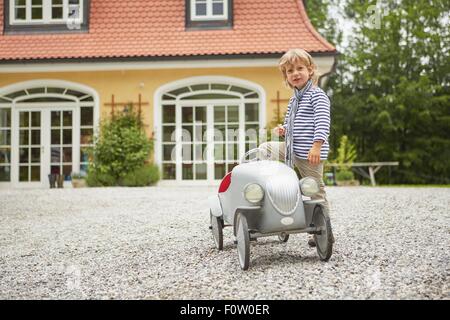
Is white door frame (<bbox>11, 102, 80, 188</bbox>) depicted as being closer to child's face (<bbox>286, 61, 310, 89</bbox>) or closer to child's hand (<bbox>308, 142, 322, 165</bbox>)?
child's face (<bbox>286, 61, 310, 89</bbox>)

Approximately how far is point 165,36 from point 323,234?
9.15 metres

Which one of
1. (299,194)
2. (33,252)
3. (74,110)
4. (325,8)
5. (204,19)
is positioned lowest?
(33,252)

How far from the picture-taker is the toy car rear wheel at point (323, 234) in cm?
282

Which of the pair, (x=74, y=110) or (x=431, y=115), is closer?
(x=74, y=110)

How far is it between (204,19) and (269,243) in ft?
28.5

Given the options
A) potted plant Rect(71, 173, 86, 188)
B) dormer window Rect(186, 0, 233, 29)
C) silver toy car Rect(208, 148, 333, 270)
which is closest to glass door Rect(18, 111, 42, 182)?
potted plant Rect(71, 173, 86, 188)

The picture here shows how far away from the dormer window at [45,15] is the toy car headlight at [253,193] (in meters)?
9.99

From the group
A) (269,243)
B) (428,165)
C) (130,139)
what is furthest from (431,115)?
(269,243)

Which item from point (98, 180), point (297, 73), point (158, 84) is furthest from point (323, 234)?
point (158, 84)

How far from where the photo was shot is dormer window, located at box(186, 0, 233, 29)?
11.4 meters

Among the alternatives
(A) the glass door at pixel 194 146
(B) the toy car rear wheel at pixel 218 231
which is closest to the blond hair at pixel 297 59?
(B) the toy car rear wheel at pixel 218 231

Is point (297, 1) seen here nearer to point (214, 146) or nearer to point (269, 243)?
point (214, 146)

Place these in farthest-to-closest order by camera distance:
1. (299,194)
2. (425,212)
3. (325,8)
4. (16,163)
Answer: (325,8)
(16,163)
(425,212)
(299,194)

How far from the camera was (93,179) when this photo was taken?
10.6m
